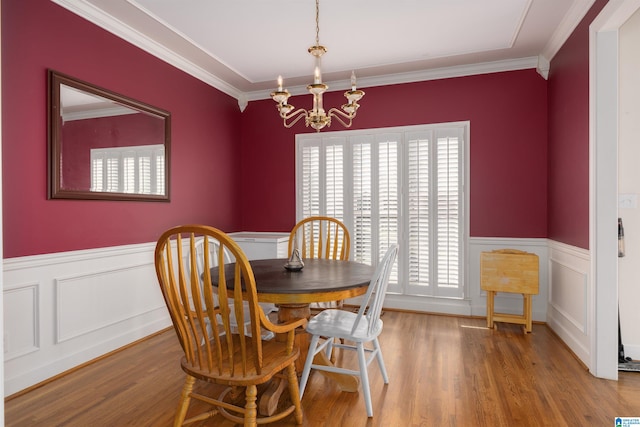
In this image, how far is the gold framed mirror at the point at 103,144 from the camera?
2.71 meters

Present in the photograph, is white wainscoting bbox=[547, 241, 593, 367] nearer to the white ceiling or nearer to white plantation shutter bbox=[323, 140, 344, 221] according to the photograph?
the white ceiling

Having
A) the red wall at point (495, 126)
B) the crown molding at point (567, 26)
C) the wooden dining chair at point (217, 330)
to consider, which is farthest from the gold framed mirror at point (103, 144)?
the crown molding at point (567, 26)

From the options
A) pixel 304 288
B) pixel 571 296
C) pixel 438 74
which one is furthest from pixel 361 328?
pixel 438 74

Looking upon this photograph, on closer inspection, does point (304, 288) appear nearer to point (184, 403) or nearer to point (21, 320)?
point (184, 403)

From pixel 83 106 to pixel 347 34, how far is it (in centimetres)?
218

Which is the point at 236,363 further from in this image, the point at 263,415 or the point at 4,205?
the point at 4,205

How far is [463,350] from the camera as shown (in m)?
3.13

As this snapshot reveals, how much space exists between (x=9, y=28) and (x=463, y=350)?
389 cm

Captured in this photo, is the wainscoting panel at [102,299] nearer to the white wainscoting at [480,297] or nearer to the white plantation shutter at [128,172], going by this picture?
the white plantation shutter at [128,172]

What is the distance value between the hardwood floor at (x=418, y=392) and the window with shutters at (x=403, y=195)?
108 centimetres

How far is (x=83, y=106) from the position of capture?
2.89 m

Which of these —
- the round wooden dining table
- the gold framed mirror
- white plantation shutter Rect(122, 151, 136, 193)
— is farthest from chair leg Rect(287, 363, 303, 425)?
white plantation shutter Rect(122, 151, 136, 193)

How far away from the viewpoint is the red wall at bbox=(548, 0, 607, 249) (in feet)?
9.43

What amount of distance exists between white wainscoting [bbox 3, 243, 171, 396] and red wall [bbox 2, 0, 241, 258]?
0.12 m
